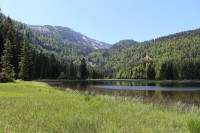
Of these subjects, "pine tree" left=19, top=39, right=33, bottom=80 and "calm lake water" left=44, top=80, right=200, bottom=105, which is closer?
"calm lake water" left=44, top=80, right=200, bottom=105

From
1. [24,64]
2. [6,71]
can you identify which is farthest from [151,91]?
[24,64]

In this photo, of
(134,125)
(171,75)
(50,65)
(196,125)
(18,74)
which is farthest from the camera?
(171,75)

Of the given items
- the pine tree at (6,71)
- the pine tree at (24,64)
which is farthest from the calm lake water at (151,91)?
the pine tree at (6,71)

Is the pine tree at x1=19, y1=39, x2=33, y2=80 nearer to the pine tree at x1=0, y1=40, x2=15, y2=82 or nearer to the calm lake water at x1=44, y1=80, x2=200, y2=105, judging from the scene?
the calm lake water at x1=44, y1=80, x2=200, y2=105

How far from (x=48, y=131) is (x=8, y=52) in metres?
82.9

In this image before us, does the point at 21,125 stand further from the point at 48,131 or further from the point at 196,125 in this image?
the point at 196,125

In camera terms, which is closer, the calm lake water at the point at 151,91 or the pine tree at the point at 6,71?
the calm lake water at the point at 151,91

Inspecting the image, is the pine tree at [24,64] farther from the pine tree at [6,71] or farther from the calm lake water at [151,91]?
the pine tree at [6,71]

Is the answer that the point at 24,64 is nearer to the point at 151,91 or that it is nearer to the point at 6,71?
the point at 6,71

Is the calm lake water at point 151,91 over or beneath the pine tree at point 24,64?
beneath

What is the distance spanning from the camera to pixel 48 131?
14578mm

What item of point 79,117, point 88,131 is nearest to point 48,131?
point 88,131

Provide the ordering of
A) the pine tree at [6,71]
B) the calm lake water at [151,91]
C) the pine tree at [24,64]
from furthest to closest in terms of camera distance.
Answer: the pine tree at [24,64] < the pine tree at [6,71] < the calm lake water at [151,91]

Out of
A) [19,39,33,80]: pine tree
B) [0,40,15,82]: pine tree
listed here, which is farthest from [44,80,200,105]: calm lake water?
[0,40,15,82]: pine tree
